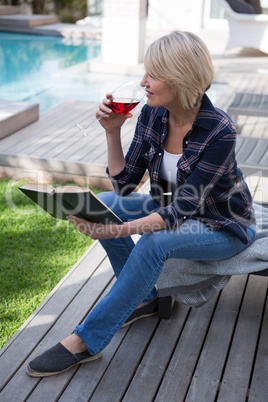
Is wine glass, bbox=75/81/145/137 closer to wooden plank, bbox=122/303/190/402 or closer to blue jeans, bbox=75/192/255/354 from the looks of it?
blue jeans, bbox=75/192/255/354

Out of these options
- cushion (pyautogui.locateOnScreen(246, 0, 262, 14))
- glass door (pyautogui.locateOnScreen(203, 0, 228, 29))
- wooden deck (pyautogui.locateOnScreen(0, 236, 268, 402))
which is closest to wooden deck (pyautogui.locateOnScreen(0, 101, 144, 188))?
wooden deck (pyautogui.locateOnScreen(0, 236, 268, 402))

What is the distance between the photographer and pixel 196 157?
1.80m

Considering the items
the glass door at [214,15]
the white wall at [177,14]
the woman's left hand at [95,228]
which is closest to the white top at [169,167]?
the woman's left hand at [95,228]

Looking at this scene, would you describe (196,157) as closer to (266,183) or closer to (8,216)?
(266,183)

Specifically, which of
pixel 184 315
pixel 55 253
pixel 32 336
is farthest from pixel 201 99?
pixel 55 253

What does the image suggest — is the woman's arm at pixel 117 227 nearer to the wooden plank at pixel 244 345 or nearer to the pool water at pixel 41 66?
the wooden plank at pixel 244 345

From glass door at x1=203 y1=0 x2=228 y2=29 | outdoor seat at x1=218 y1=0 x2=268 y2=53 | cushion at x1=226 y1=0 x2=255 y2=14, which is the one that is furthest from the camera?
glass door at x1=203 y1=0 x2=228 y2=29

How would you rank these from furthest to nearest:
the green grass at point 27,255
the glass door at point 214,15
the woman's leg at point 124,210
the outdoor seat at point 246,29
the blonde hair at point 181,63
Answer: the glass door at point 214,15, the outdoor seat at point 246,29, the green grass at point 27,255, the woman's leg at point 124,210, the blonde hair at point 181,63

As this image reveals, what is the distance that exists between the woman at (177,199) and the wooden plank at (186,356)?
260mm

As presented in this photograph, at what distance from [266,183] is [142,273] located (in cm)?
179

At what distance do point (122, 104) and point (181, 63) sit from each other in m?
0.26

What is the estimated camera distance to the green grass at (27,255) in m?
2.42

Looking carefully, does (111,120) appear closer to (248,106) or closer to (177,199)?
(177,199)

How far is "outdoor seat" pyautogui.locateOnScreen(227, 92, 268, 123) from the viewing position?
14.3ft
